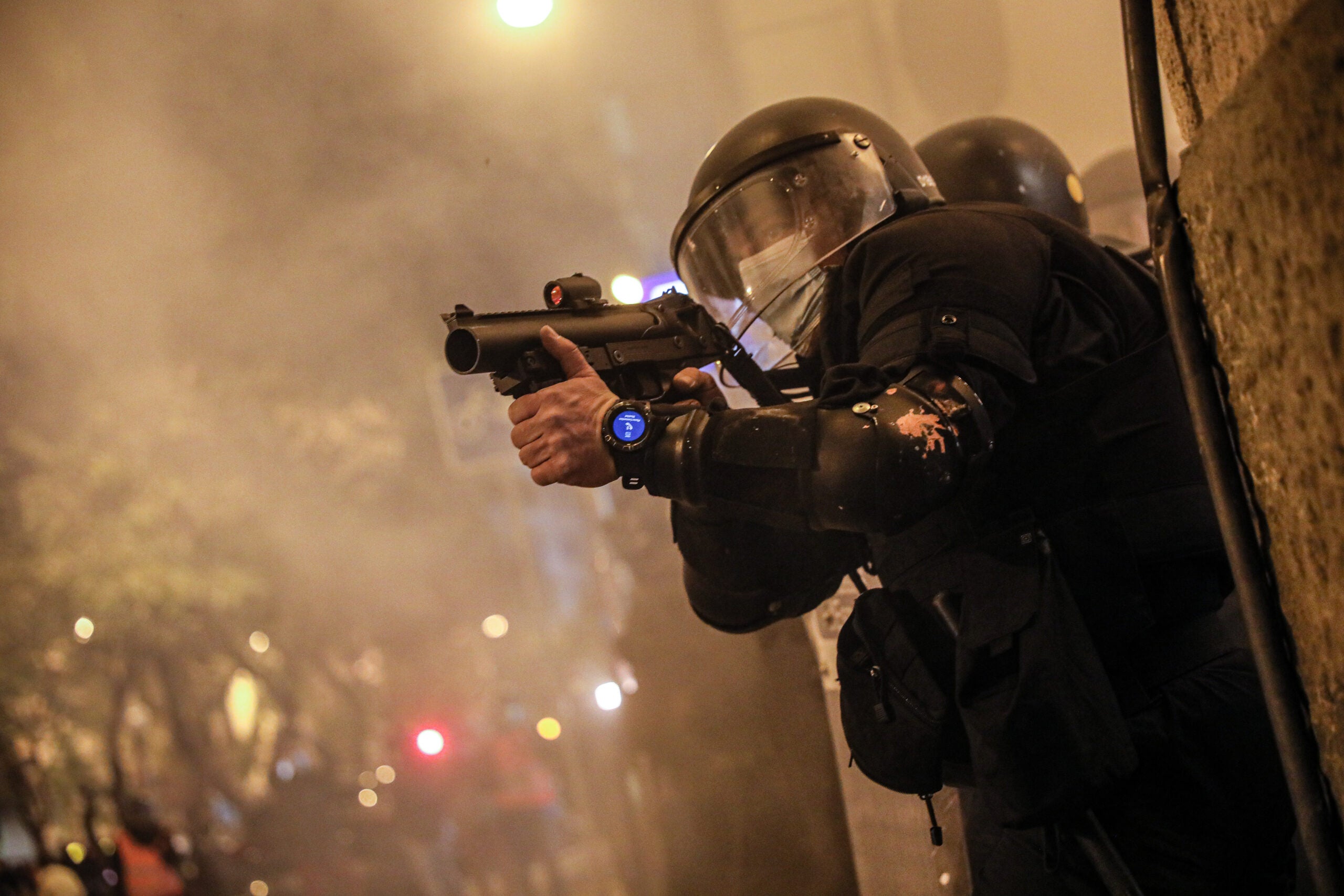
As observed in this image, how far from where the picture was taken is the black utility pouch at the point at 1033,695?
4.46ft

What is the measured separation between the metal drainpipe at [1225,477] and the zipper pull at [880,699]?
2.72ft

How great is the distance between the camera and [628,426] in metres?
1.61

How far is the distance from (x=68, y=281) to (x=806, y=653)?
8070 mm

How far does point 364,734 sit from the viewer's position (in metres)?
18.8

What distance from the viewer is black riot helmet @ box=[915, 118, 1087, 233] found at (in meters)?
2.88

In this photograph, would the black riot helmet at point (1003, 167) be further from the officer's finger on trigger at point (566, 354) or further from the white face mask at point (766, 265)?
the officer's finger on trigger at point (566, 354)

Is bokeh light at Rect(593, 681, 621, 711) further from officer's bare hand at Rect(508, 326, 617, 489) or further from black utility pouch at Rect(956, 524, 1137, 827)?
black utility pouch at Rect(956, 524, 1137, 827)

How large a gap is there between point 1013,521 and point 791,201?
0.83 m

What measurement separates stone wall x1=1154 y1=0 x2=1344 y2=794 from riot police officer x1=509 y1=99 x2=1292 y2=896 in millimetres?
560

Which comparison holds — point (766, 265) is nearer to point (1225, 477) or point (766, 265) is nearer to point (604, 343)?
point (604, 343)

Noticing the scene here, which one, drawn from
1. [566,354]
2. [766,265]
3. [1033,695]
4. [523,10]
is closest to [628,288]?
[523,10]

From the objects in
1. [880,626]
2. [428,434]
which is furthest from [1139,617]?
[428,434]

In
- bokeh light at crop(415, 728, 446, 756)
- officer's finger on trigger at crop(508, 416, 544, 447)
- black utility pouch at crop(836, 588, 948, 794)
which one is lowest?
bokeh light at crop(415, 728, 446, 756)

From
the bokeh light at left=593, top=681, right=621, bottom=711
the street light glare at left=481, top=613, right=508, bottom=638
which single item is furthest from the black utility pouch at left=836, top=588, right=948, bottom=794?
the street light glare at left=481, top=613, right=508, bottom=638
